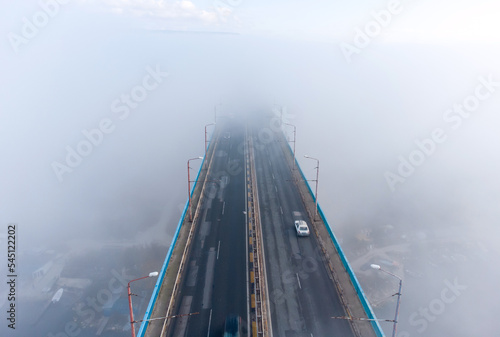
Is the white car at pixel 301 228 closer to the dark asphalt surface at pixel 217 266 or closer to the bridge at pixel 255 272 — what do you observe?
the bridge at pixel 255 272

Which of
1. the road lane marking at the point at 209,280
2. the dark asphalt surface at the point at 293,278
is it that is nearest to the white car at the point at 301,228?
the dark asphalt surface at the point at 293,278

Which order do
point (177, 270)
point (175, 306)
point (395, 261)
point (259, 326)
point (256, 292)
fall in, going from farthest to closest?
point (395, 261)
point (177, 270)
point (256, 292)
point (175, 306)
point (259, 326)

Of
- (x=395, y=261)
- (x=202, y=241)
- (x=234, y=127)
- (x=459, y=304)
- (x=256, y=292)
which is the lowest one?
(x=459, y=304)

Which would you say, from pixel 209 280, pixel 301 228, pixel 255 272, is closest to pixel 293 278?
pixel 255 272

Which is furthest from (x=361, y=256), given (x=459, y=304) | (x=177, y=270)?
(x=177, y=270)

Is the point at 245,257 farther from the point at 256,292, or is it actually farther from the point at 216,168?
the point at 216,168

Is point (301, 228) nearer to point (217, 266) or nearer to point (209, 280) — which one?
point (217, 266)

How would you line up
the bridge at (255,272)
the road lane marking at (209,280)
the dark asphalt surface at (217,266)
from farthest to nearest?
the road lane marking at (209,280) < the dark asphalt surface at (217,266) < the bridge at (255,272)
